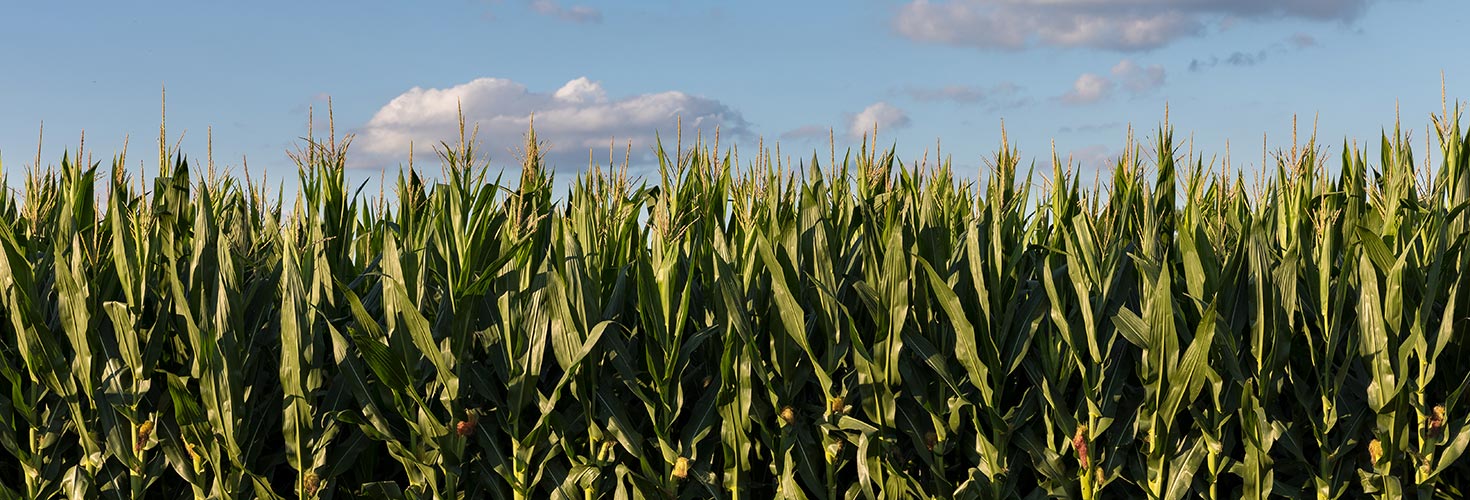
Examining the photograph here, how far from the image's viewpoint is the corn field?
11.0 ft

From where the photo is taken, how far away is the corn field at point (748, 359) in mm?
3338

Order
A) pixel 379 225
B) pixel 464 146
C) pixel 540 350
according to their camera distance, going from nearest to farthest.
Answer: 1. pixel 540 350
2. pixel 464 146
3. pixel 379 225

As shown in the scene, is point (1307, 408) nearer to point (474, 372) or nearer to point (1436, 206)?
point (1436, 206)

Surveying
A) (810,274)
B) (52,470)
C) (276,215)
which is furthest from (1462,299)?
(52,470)

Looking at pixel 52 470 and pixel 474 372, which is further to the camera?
pixel 52 470

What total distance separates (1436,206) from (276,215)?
13.3 ft

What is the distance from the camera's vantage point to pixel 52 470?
3719mm

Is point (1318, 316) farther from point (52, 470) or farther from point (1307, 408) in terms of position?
point (52, 470)

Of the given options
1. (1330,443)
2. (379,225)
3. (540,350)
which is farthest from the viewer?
(379,225)

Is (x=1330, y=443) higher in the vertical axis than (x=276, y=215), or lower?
lower

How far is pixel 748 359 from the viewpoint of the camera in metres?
3.31

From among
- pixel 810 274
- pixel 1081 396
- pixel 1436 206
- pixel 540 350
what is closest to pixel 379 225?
pixel 540 350

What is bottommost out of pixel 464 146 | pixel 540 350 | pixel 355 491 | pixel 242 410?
pixel 355 491

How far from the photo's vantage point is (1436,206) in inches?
144
